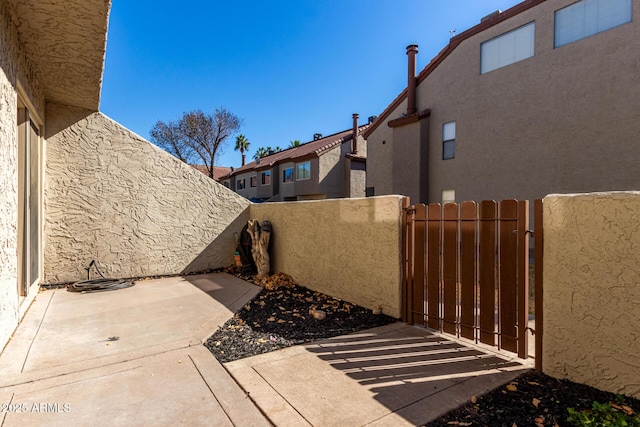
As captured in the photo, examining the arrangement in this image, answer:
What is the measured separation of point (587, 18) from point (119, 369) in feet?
46.6

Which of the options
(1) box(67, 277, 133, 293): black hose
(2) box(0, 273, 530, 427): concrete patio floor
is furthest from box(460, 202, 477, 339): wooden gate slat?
(1) box(67, 277, 133, 293): black hose

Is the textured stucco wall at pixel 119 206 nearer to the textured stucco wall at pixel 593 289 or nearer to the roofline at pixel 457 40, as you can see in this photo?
the textured stucco wall at pixel 593 289

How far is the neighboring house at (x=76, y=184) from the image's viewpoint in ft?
12.2

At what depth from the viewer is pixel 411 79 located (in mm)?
14852

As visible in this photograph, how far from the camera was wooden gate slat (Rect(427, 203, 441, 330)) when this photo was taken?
4006 mm

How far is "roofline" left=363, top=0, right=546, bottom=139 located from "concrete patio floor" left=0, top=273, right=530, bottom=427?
12438 millimetres

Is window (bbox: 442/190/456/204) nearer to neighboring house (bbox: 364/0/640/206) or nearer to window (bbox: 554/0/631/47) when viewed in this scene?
neighboring house (bbox: 364/0/640/206)

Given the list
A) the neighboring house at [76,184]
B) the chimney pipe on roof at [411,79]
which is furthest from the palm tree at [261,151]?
the neighboring house at [76,184]

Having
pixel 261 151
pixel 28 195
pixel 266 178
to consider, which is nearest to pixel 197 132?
pixel 266 178

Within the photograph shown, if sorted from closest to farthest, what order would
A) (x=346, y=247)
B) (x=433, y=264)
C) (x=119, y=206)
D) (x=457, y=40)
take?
(x=433, y=264) < (x=346, y=247) < (x=119, y=206) < (x=457, y=40)

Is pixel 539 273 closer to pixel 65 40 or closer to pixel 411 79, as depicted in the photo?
pixel 65 40

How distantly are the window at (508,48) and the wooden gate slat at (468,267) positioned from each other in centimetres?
1054

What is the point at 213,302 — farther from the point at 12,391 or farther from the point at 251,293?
the point at 12,391

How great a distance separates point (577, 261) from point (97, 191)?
8.49m
